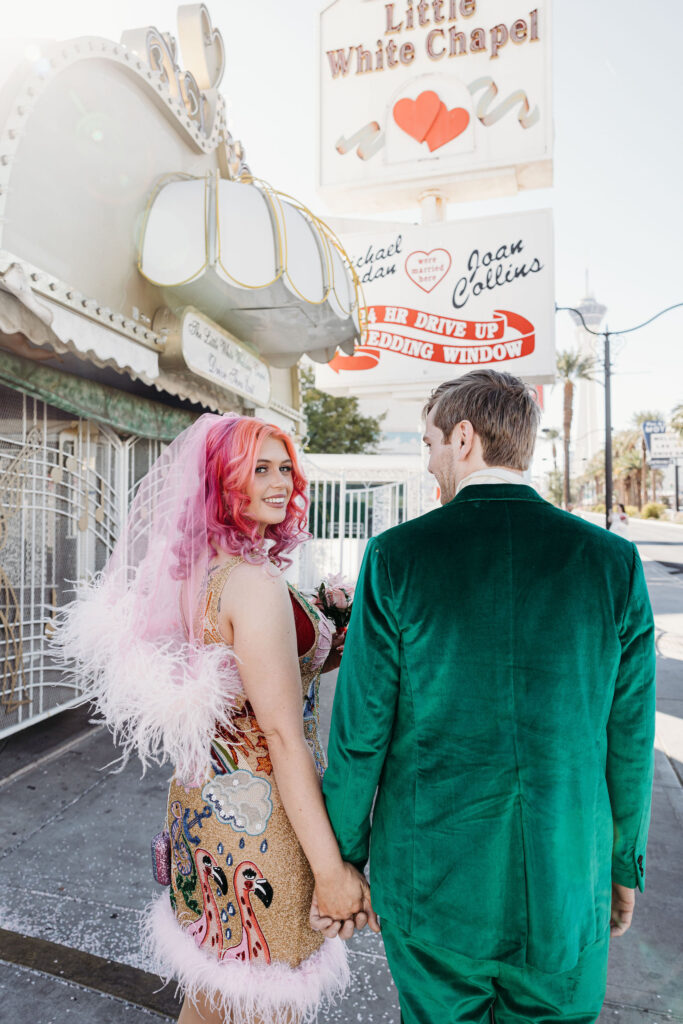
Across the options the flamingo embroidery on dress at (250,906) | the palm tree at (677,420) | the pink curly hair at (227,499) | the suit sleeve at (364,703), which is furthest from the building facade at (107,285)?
the palm tree at (677,420)

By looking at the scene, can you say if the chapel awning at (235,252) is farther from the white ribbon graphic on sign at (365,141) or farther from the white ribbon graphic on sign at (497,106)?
the white ribbon graphic on sign at (497,106)

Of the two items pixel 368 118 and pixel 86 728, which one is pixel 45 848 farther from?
pixel 368 118

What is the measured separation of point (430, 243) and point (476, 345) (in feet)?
5.74

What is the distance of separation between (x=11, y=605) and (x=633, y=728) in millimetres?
4347

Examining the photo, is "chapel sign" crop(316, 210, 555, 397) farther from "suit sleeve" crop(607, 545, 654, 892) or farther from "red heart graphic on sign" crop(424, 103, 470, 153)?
"suit sleeve" crop(607, 545, 654, 892)

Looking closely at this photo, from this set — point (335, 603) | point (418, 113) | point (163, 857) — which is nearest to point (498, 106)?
point (418, 113)

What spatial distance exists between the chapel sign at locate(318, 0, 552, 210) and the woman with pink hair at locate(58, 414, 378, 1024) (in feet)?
30.0

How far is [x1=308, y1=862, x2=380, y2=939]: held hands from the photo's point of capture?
4.80 feet

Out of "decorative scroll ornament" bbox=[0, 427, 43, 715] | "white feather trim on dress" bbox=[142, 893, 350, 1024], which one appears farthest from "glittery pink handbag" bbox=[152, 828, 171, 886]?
"decorative scroll ornament" bbox=[0, 427, 43, 715]

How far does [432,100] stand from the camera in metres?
9.33

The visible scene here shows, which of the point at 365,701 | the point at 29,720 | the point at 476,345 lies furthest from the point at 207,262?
the point at 476,345

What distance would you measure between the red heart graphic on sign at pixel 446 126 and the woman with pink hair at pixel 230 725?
30.8 ft

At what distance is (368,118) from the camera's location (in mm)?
9688

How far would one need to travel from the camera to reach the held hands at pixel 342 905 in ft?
4.80
